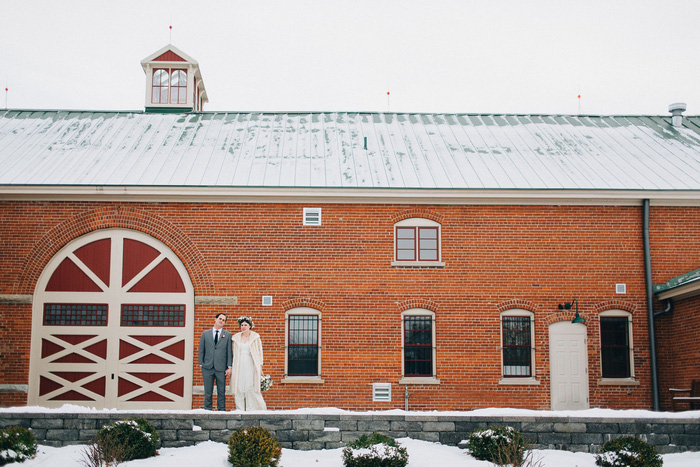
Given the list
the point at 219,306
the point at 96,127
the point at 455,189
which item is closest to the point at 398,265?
the point at 455,189

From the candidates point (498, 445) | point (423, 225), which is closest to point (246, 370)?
point (498, 445)

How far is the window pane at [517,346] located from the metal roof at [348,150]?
3204mm

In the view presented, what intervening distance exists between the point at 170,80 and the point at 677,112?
50.6ft

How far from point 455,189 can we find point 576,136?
5.59 m

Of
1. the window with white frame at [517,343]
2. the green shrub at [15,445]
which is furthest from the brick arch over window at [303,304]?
the green shrub at [15,445]

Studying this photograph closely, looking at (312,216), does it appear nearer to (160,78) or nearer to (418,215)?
(418,215)

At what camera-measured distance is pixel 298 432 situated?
12.2 m

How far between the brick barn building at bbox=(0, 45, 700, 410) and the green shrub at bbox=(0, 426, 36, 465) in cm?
562

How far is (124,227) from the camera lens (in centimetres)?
1783

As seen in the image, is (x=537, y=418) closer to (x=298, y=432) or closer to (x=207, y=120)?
(x=298, y=432)

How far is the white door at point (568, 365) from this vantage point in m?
17.7

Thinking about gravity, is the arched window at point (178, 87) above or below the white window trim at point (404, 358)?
above

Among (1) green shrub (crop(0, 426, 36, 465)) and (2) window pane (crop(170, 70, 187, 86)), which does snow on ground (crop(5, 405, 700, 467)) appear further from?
(2) window pane (crop(170, 70, 187, 86))

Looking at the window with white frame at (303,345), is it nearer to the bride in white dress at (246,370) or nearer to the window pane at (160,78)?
the bride in white dress at (246,370)
